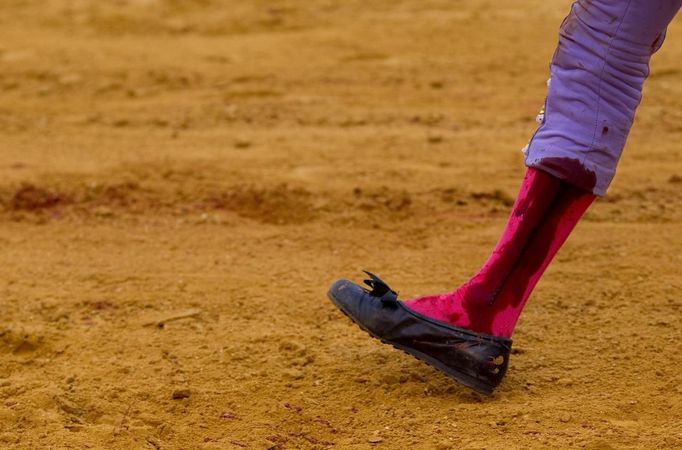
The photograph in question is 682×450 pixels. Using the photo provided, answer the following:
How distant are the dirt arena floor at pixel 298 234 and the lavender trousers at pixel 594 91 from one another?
0.57 m

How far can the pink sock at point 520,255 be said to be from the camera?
2.46 metres

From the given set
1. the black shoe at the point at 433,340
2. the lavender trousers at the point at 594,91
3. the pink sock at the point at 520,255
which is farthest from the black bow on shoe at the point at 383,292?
the lavender trousers at the point at 594,91

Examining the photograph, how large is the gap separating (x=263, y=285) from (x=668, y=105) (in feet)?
8.89

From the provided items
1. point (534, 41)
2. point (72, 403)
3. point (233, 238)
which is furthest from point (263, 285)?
point (534, 41)

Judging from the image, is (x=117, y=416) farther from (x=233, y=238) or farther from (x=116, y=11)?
(x=116, y=11)

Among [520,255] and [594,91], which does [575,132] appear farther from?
[520,255]

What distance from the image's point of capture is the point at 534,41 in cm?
623

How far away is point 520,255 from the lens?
2.49m

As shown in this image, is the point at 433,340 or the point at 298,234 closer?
the point at 433,340

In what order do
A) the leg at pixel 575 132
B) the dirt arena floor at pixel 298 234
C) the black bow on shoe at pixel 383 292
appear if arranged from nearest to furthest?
the leg at pixel 575 132, the dirt arena floor at pixel 298 234, the black bow on shoe at pixel 383 292

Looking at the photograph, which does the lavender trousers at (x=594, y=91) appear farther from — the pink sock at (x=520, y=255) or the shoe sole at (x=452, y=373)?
the shoe sole at (x=452, y=373)

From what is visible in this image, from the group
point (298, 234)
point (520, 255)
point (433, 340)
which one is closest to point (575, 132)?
point (520, 255)

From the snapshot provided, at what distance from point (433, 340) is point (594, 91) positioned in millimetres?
704

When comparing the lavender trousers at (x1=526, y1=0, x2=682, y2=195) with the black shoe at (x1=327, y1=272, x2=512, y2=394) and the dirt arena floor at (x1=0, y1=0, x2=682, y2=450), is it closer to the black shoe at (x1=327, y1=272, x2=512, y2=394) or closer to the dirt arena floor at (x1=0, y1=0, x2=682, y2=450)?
the black shoe at (x1=327, y1=272, x2=512, y2=394)
